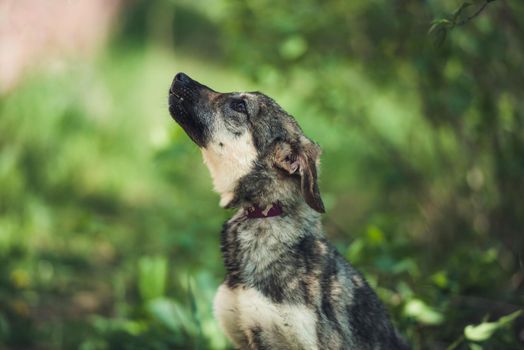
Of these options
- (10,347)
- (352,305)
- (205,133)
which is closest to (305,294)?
(352,305)

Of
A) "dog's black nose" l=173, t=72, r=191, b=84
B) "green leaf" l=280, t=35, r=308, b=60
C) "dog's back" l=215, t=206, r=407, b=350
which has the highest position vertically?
"green leaf" l=280, t=35, r=308, b=60

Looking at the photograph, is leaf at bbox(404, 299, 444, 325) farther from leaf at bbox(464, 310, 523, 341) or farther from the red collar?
the red collar

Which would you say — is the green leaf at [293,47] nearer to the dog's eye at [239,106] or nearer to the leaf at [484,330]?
the dog's eye at [239,106]

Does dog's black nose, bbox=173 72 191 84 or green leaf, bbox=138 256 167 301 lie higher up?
dog's black nose, bbox=173 72 191 84

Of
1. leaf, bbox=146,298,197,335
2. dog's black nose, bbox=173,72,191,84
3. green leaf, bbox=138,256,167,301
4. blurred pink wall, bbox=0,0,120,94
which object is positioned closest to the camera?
dog's black nose, bbox=173,72,191,84

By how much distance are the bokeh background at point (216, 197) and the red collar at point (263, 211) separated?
31.0 inches

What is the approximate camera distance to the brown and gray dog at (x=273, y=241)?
345 cm

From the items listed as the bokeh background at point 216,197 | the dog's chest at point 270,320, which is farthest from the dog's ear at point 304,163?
the bokeh background at point 216,197

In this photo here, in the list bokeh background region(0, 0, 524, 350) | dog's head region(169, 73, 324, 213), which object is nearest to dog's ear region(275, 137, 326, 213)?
dog's head region(169, 73, 324, 213)

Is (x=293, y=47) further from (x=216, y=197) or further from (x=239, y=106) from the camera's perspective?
(x=216, y=197)

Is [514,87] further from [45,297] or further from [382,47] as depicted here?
[45,297]

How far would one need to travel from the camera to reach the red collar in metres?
3.69

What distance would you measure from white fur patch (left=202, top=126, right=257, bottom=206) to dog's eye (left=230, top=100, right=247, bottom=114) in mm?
125

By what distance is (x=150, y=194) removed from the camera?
7.64m
